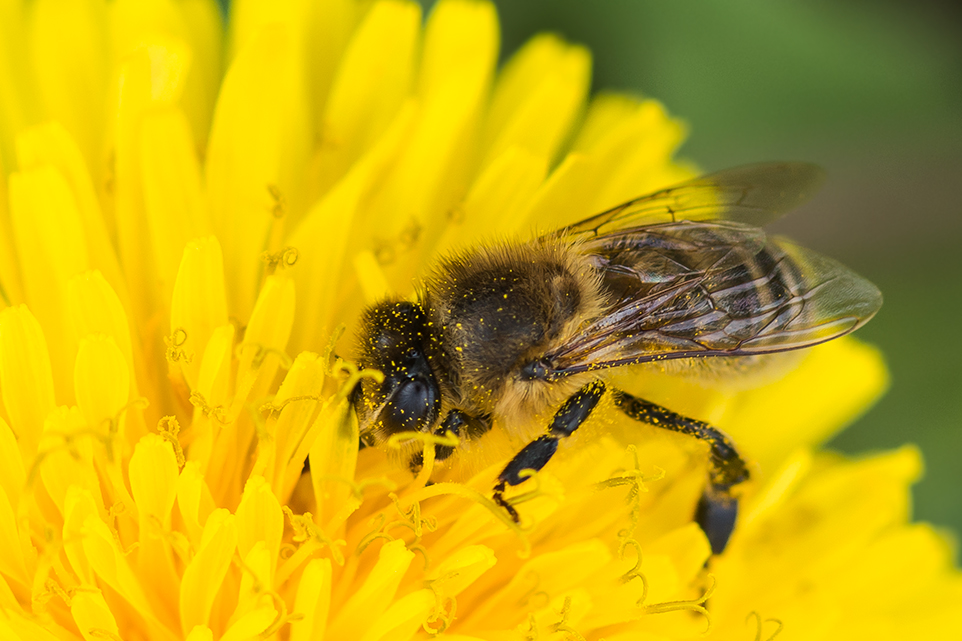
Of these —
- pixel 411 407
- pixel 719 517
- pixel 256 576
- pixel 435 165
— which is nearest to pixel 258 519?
pixel 256 576

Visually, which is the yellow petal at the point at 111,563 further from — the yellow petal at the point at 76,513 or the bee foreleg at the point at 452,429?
the bee foreleg at the point at 452,429

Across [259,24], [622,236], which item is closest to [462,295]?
[622,236]

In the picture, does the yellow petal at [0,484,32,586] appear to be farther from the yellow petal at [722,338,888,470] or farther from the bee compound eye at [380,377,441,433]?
the yellow petal at [722,338,888,470]

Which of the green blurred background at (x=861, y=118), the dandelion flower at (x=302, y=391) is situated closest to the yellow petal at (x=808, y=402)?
the dandelion flower at (x=302, y=391)

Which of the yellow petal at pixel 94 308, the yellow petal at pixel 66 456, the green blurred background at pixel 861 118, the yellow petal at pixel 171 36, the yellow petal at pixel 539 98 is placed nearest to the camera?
the yellow petal at pixel 66 456

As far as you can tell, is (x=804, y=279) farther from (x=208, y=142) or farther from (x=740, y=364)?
(x=208, y=142)

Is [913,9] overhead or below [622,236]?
overhead
